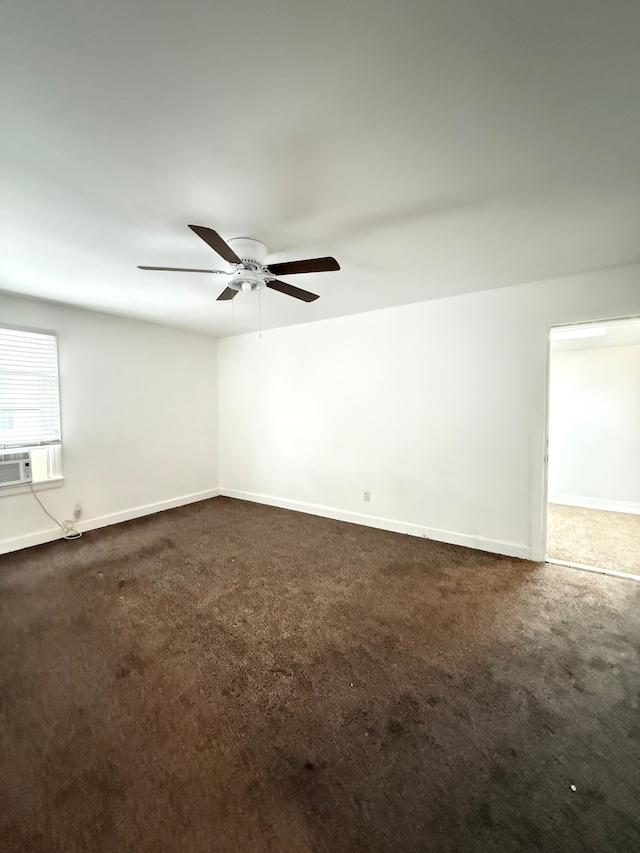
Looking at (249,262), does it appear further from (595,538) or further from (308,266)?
(595,538)

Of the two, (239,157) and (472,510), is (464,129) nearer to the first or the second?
(239,157)

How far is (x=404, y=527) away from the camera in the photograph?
12.8 feet

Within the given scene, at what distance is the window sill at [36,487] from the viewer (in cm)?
345

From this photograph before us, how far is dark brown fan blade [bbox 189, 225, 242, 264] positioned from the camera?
1643 mm

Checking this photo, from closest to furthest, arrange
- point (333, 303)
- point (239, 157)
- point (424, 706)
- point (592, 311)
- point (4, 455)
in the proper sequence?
point (239, 157) < point (424, 706) < point (592, 311) < point (4, 455) < point (333, 303)

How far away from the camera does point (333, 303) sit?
3.69 m

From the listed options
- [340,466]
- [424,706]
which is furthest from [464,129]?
[340,466]

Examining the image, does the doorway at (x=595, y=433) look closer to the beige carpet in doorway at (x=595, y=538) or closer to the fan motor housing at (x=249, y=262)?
the beige carpet in doorway at (x=595, y=538)

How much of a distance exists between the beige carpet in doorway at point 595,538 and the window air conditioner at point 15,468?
17.0ft

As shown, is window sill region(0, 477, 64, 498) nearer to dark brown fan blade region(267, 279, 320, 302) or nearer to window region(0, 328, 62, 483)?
window region(0, 328, 62, 483)

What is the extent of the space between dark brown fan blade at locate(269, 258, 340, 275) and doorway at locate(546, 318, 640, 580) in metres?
3.31

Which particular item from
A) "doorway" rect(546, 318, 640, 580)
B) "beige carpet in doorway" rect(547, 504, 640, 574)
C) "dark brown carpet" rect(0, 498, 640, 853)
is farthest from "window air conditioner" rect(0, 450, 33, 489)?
"doorway" rect(546, 318, 640, 580)

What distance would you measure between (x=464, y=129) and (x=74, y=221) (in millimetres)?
2122

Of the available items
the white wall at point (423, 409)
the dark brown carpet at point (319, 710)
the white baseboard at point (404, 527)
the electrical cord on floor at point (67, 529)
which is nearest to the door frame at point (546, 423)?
the white wall at point (423, 409)
